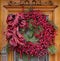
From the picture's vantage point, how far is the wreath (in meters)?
5.04

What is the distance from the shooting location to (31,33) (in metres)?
5.11

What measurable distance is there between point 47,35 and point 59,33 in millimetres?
200

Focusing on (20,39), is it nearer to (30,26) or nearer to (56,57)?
(30,26)

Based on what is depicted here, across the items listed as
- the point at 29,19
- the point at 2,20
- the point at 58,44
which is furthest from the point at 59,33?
the point at 2,20

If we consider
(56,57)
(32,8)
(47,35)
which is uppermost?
(32,8)

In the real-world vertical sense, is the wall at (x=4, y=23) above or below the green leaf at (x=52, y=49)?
above

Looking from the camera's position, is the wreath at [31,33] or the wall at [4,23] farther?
the wall at [4,23]

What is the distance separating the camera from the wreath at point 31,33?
198 inches

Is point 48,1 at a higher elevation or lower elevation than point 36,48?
higher

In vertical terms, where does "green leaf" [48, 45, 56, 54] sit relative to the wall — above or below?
below

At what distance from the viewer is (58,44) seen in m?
5.16

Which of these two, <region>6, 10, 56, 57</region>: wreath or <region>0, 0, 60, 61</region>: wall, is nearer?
<region>6, 10, 56, 57</region>: wreath

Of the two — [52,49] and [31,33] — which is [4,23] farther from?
[52,49]

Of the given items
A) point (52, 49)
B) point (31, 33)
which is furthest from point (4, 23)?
point (52, 49)
